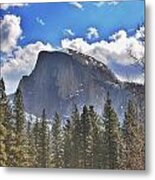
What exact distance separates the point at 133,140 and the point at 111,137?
0.28ft

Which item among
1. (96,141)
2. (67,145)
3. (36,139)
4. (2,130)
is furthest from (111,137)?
(2,130)

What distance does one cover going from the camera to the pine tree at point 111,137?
1965mm

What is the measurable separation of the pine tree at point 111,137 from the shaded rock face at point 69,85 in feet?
0.08

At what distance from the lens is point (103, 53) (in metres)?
1.99

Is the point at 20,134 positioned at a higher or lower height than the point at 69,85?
lower

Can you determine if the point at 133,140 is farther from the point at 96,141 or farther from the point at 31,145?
the point at 31,145

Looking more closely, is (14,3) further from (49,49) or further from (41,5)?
(49,49)

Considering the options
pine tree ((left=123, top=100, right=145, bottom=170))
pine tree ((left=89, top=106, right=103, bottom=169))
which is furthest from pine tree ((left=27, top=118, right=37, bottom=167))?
pine tree ((left=123, top=100, right=145, bottom=170))

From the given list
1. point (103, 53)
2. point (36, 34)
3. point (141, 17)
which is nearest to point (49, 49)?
point (36, 34)

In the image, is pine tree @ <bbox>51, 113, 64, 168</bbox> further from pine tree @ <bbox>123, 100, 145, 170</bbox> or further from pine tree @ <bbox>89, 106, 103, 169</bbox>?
pine tree @ <bbox>123, 100, 145, 170</bbox>

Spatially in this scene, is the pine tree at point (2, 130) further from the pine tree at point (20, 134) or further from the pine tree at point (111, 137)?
the pine tree at point (111, 137)

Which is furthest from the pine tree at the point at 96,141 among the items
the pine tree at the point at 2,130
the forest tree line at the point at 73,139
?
the pine tree at the point at 2,130

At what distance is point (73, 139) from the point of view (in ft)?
6.59

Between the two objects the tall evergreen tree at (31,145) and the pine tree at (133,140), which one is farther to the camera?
the tall evergreen tree at (31,145)
